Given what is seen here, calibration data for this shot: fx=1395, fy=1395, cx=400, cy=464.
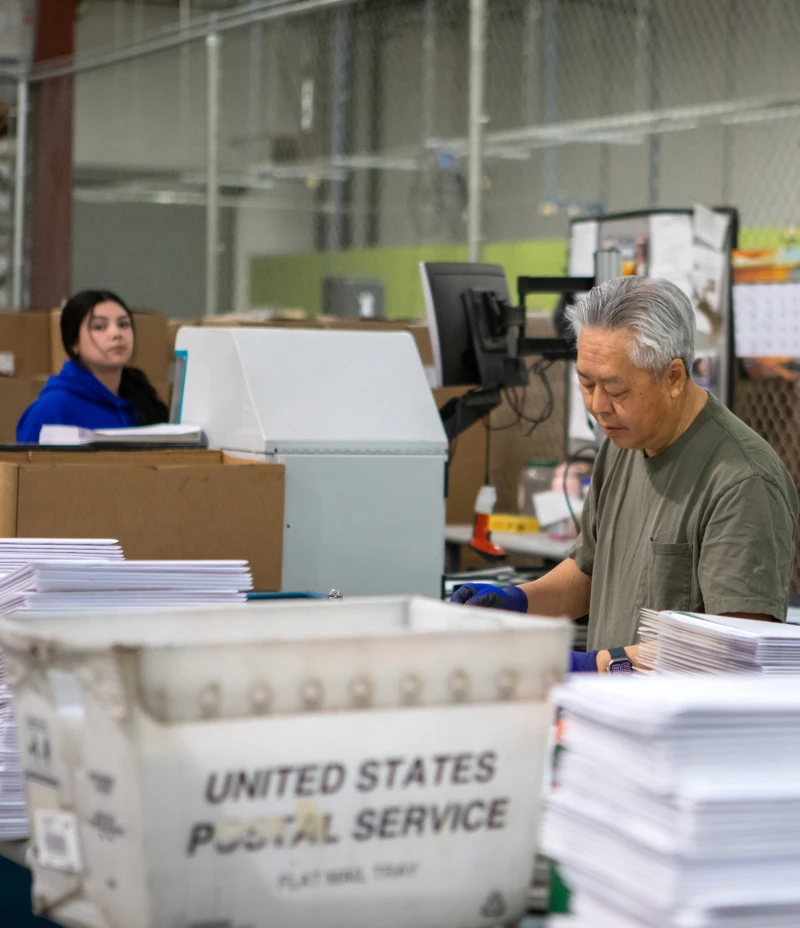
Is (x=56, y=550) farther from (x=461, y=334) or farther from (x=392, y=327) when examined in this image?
(x=392, y=327)

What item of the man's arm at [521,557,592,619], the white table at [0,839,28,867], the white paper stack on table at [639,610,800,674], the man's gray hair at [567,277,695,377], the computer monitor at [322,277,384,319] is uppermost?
the computer monitor at [322,277,384,319]

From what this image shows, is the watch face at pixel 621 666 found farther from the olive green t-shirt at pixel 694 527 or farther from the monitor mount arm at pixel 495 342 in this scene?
the monitor mount arm at pixel 495 342

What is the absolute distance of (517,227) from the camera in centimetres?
1109

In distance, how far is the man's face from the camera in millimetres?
2025

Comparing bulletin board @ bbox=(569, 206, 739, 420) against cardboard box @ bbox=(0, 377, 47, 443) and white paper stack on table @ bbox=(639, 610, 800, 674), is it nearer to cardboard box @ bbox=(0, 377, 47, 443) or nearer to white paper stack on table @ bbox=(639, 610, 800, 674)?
cardboard box @ bbox=(0, 377, 47, 443)

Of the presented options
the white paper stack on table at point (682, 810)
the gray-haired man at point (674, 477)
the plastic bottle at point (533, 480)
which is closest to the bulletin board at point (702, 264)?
the plastic bottle at point (533, 480)

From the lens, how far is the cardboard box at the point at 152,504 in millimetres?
2076

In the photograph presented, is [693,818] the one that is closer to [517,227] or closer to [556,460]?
[556,460]

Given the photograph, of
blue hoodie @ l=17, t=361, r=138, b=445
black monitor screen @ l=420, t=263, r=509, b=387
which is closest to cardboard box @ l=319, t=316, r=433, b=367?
blue hoodie @ l=17, t=361, r=138, b=445

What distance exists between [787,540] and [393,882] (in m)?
1.06

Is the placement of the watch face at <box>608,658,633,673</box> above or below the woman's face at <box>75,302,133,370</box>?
below

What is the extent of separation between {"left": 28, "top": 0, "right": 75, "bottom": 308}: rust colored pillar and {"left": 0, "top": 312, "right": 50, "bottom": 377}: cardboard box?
2916 mm

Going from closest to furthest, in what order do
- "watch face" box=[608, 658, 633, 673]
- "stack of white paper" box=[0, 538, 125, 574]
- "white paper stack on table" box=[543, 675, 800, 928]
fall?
"white paper stack on table" box=[543, 675, 800, 928], "stack of white paper" box=[0, 538, 125, 574], "watch face" box=[608, 658, 633, 673]

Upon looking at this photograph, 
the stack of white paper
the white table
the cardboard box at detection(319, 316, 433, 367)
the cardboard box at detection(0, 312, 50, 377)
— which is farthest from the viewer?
the cardboard box at detection(0, 312, 50, 377)
